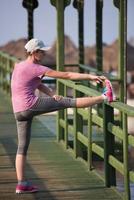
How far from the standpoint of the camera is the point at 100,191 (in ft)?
27.9

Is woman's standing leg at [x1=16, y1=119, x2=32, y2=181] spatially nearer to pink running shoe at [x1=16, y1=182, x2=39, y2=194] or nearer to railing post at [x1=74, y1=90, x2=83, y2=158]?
pink running shoe at [x1=16, y1=182, x2=39, y2=194]

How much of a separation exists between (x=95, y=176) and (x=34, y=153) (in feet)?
6.20

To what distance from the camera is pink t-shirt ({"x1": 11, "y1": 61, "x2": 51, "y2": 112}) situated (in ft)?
25.9

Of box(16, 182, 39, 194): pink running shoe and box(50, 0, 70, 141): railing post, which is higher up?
box(50, 0, 70, 141): railing post

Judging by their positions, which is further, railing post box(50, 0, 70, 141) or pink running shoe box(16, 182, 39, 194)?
railing post box(50, 0, 70, 141)

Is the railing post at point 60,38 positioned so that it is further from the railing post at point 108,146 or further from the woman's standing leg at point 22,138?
the woman's standing leg at point 22,138

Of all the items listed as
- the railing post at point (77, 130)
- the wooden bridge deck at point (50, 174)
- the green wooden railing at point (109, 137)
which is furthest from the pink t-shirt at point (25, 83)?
the railing post at point (77, 130)

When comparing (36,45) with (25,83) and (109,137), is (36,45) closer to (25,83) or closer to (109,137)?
(25,83)

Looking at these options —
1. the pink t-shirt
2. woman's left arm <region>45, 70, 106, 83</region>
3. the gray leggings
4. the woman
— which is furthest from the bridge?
the pink t-shirt

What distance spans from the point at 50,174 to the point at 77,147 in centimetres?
121

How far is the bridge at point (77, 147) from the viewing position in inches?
326

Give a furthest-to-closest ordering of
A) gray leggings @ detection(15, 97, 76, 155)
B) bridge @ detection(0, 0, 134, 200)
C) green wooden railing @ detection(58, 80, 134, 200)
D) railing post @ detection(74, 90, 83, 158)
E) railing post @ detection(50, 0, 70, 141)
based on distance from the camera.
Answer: railing post @ detection(50, 0, 70, 141) < railing post @ detection(74, 90, 83, 158) < bridge @ detection(0, 0, 134, 200) < gray leggings @ detection(15, 97, 76, 155) < green wooden railing @ detection(58, 80, 134, 200)

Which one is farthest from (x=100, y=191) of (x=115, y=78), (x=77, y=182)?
(x=115, y=78)

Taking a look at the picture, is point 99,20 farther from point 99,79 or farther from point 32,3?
point 99,79
